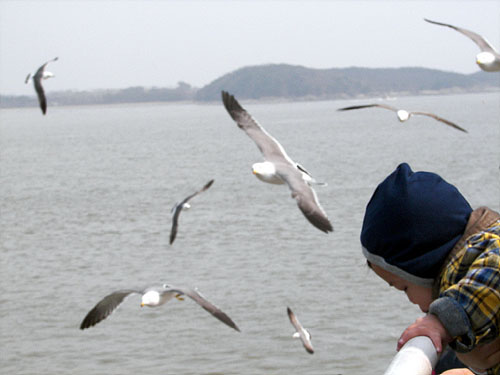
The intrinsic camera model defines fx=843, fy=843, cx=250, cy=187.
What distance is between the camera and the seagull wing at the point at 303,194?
22.7 ft

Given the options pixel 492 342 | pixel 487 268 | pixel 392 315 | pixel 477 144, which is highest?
pixel 487 268

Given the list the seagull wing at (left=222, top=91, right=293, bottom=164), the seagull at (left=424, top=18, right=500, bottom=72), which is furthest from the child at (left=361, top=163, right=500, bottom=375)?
the seagull at (left=424, top=18, right=500, bottom=72)

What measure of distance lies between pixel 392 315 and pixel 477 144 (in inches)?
1598

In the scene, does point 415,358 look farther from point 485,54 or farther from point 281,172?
point 485,54

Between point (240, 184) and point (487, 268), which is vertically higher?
point (487, 268)

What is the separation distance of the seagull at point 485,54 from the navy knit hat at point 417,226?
7.80 m

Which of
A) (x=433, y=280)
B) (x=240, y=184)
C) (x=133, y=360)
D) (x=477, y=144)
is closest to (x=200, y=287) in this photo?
(x=133, y=360)

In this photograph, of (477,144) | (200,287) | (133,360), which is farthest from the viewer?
(477,144)

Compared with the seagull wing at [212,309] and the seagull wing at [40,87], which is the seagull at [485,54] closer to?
the seagull wing at [212,309]

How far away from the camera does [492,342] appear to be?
75.9 inches

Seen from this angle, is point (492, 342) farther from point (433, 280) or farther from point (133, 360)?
point (133, 360)

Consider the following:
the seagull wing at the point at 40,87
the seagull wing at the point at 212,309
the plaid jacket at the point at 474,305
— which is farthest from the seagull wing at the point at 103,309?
the plaid jacket at the point at 474,305

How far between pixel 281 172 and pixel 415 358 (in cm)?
590

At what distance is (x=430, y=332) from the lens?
170 centimetres
